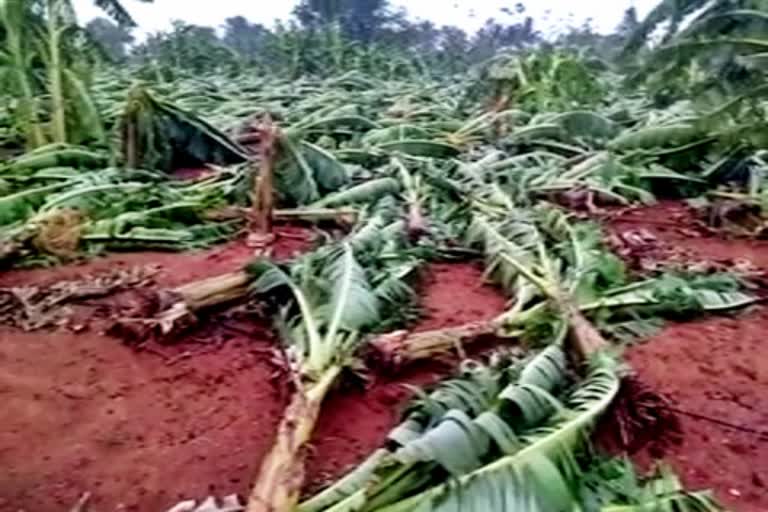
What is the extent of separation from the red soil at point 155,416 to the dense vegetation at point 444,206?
23 cm

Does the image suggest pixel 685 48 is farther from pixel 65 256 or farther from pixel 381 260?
pixel 65 256

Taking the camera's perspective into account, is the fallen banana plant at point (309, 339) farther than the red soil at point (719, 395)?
No

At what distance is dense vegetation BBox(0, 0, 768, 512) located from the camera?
3.14m

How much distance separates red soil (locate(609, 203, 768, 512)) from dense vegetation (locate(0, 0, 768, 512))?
192 millimetres

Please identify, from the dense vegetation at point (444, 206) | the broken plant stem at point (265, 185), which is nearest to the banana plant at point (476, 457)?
the dense vegetation at point (444, 206)

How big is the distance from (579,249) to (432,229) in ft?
4.41

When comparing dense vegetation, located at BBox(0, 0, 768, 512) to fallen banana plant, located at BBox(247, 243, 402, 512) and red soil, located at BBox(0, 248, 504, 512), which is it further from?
red soil, located at BBox(0, 248, 504, 512)

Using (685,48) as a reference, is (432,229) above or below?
below

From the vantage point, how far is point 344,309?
179 inches

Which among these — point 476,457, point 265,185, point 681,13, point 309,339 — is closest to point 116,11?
point 265,185

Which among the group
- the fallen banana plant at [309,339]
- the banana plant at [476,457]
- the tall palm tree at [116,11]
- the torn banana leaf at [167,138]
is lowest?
the torn banana leaf at [167,138]

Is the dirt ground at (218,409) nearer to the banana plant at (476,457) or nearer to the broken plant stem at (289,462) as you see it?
the broken plant stem at (289,462)

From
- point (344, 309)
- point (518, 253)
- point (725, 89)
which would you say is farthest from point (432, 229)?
point (725, 89)

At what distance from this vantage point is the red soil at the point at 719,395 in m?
3.69
